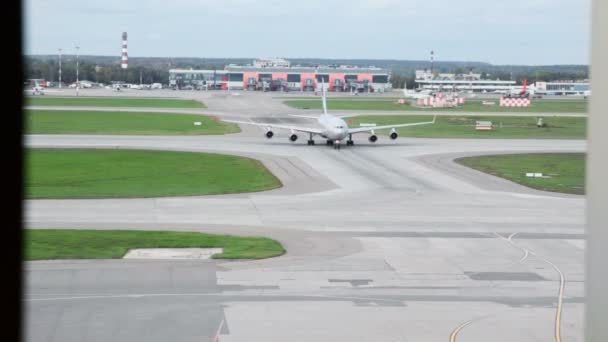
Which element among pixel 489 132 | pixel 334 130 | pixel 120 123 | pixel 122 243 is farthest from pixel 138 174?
pixel 489 132

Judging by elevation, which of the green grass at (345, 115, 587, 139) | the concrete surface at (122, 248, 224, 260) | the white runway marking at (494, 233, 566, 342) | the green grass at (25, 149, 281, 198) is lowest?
the white runway marking at (494, 233, 566, 342)

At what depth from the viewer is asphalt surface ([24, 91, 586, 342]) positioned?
79.8ft

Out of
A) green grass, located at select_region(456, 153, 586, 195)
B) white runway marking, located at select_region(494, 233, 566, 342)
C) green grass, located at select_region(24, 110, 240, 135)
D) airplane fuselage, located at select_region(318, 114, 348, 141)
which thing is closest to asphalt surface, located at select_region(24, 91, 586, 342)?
white runway marking, located at select_region(494, 233, 566, 342)

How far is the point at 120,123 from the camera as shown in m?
134

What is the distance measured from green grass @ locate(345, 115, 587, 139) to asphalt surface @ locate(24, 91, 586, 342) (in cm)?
5446

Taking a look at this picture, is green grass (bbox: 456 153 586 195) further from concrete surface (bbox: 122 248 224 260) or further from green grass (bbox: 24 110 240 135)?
green grass (bbox: 24 110 240 135)

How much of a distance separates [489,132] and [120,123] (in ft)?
183

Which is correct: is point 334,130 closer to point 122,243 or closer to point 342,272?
point 122,243

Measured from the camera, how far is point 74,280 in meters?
30.6

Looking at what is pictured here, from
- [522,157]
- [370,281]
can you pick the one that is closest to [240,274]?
[370,281]

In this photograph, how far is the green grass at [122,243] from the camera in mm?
36312

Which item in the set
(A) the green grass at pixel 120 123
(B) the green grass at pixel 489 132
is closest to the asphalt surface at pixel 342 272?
(B) the green grass at pixel 489 132

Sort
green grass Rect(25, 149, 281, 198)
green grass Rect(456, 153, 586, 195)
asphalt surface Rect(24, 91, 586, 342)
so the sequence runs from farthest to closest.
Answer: green grass Rect(456, 153, 586, 195) → green grass Rect(25, 149, 281, 198) → asphalt surface Rect(24, 91, 586, 342)

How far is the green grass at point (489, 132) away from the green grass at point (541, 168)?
91.4ft
